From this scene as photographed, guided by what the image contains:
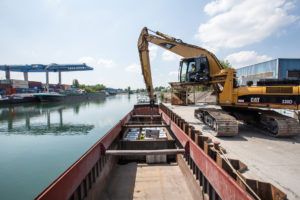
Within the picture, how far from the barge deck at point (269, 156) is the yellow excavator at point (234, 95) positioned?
43 cm

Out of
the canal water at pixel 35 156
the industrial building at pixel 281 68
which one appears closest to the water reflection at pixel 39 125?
the canal water at pixel 35 156

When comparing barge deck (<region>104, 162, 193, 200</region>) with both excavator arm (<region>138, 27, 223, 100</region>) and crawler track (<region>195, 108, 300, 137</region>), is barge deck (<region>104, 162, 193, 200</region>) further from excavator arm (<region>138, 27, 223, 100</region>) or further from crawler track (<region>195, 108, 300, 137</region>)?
excavator arm (<region>138, 27, 223, 100</region>)

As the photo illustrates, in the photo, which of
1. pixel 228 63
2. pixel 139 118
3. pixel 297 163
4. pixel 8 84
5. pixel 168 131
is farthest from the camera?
pixel 8 84

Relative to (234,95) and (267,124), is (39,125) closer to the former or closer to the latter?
(234,95)

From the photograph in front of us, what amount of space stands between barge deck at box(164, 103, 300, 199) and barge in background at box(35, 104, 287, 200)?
2.35 ft

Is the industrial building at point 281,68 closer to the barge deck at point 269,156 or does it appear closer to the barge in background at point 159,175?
the barge deck at point 269,156

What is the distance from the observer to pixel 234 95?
6.18 metres

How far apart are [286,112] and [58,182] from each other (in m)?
12.7

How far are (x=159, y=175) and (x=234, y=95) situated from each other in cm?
462

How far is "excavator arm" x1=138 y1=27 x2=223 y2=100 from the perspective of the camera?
7453 mm

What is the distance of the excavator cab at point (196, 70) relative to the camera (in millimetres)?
6973

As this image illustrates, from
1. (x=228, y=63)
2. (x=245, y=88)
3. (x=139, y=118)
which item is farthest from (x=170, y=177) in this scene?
(x=228, y=63)

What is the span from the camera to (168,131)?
916 cm

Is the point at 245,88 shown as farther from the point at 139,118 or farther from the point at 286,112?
the point at 139,118
